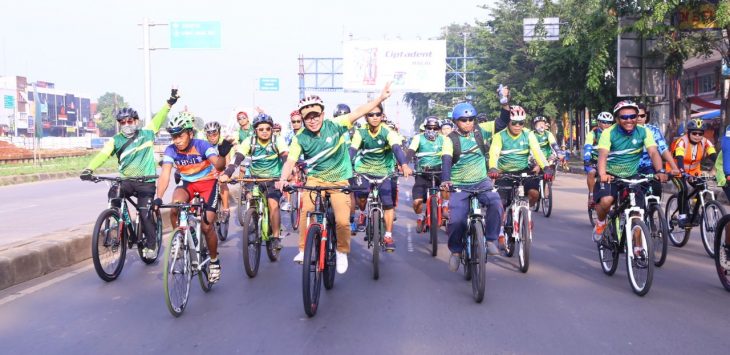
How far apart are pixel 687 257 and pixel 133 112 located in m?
6.93

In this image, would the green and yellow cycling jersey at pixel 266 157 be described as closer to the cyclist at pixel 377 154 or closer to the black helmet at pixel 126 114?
the cyclist at pixel 377 154

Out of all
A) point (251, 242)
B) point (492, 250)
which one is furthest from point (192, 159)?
point (492, 250)

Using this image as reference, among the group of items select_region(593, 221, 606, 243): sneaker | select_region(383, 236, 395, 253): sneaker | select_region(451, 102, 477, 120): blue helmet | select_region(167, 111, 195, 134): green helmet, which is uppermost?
select_region(451, 102, 477, 120): blue helmet

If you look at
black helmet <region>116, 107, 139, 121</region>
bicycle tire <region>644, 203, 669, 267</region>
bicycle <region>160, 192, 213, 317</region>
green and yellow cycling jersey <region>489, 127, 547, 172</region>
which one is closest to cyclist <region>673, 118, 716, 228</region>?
bicycle tire <region>644, 203, 669, 267</region>

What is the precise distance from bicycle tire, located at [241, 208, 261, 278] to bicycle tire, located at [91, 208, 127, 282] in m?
1.34

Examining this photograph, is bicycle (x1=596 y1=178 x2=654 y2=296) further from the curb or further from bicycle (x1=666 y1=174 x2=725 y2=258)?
the curb

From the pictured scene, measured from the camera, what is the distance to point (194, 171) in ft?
24.4

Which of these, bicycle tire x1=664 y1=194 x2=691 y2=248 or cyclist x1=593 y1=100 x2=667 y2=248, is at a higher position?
cyclist x1=593 y1=100 x2=667 y2=248

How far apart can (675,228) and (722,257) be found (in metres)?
3.27

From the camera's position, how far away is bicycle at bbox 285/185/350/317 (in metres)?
5.95

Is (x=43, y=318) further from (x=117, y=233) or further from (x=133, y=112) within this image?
(x=133, y=112)

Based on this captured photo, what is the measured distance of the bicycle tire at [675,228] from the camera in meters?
10.0

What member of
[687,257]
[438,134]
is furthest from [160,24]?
[687,257]

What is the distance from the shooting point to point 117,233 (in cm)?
798
